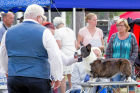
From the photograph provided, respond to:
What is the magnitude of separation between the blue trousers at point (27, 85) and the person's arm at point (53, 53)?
0.13 meters

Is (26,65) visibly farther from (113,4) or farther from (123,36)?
(113,4)

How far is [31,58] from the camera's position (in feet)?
12.7

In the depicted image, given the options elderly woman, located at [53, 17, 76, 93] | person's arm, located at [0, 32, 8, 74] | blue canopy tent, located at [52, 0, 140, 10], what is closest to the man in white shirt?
person's arm, located at [0, 32, 8, 74]

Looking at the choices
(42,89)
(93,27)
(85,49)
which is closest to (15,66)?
(42,89)

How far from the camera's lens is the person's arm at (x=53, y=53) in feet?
12.6

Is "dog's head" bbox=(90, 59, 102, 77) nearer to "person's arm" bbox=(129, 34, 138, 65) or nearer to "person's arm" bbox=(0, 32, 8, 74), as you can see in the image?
"person's arm" bbox=(0, 32, 8, 74)

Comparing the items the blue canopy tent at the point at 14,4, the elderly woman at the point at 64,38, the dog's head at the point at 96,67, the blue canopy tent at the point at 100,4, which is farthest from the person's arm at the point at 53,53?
the blue canopy tent at the point at 100,4

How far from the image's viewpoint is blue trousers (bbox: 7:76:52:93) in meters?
3.85

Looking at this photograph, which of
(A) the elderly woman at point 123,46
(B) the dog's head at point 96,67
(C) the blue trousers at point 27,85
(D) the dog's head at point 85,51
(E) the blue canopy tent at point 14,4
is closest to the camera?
(C) the blue trousers at point 27,85

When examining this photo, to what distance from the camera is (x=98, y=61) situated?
4.82m

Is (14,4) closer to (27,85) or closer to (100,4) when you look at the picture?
(100,4)

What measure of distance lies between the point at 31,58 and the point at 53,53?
237 mm

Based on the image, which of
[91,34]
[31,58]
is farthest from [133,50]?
[31,58]

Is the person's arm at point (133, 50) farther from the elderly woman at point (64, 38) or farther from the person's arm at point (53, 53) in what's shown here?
the person's arm at point (53, 53)
